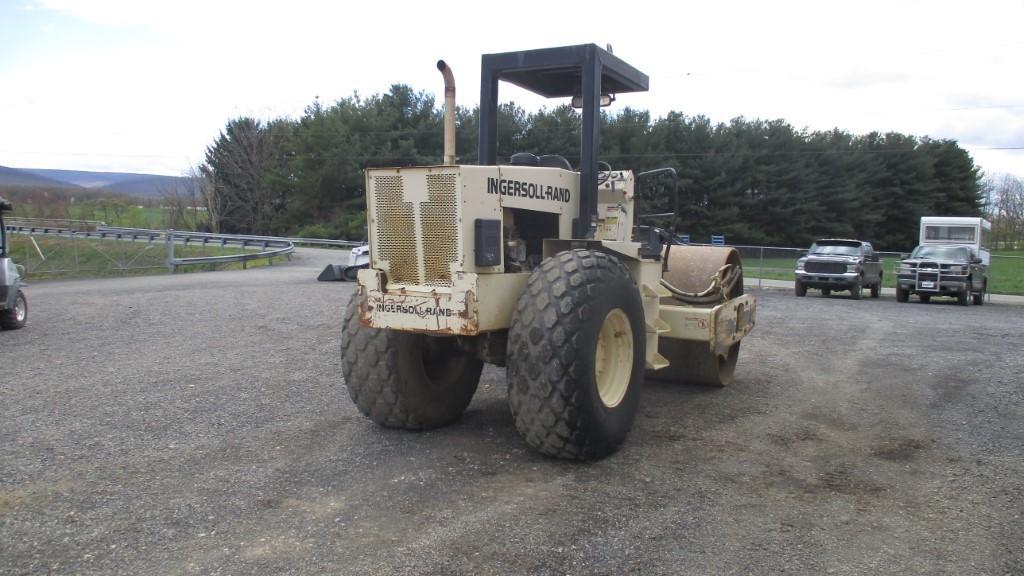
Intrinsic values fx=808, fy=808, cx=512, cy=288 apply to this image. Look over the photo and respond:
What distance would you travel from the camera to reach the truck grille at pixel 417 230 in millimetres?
5395

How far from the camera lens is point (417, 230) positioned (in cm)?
551

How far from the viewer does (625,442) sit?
6188mm

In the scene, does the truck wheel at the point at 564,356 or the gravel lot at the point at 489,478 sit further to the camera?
the truck wheel at the point at 564,356

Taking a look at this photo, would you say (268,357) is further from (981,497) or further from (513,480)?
(981,497)

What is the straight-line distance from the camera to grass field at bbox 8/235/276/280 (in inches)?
1052

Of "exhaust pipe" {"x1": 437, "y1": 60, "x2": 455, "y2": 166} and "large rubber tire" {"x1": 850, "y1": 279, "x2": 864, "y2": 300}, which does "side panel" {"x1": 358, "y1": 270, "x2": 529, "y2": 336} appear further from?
"large rubber tire" {"x1": 850, "y1": 279, "x2": 864, "y2": 300}

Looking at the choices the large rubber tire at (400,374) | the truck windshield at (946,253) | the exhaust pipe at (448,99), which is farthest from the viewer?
the truck windshield at (946,253)

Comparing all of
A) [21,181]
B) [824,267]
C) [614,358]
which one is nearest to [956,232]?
[824,267]

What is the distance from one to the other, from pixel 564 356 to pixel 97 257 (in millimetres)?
30630

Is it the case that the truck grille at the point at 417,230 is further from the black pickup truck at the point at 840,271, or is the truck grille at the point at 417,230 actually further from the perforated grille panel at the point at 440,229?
the black pickup truck at the point at 840,271

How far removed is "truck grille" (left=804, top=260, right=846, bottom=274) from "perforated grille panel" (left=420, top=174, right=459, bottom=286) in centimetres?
2033

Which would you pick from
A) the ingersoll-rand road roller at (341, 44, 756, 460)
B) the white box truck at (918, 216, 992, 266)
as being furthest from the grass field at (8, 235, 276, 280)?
the white box truck at (918, 216, 992, 266)

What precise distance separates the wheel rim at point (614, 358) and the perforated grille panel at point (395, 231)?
1.44m

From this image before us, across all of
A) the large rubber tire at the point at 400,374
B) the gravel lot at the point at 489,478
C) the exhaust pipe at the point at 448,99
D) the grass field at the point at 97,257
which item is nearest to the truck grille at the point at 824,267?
the gravel lot at the point at 489,478
